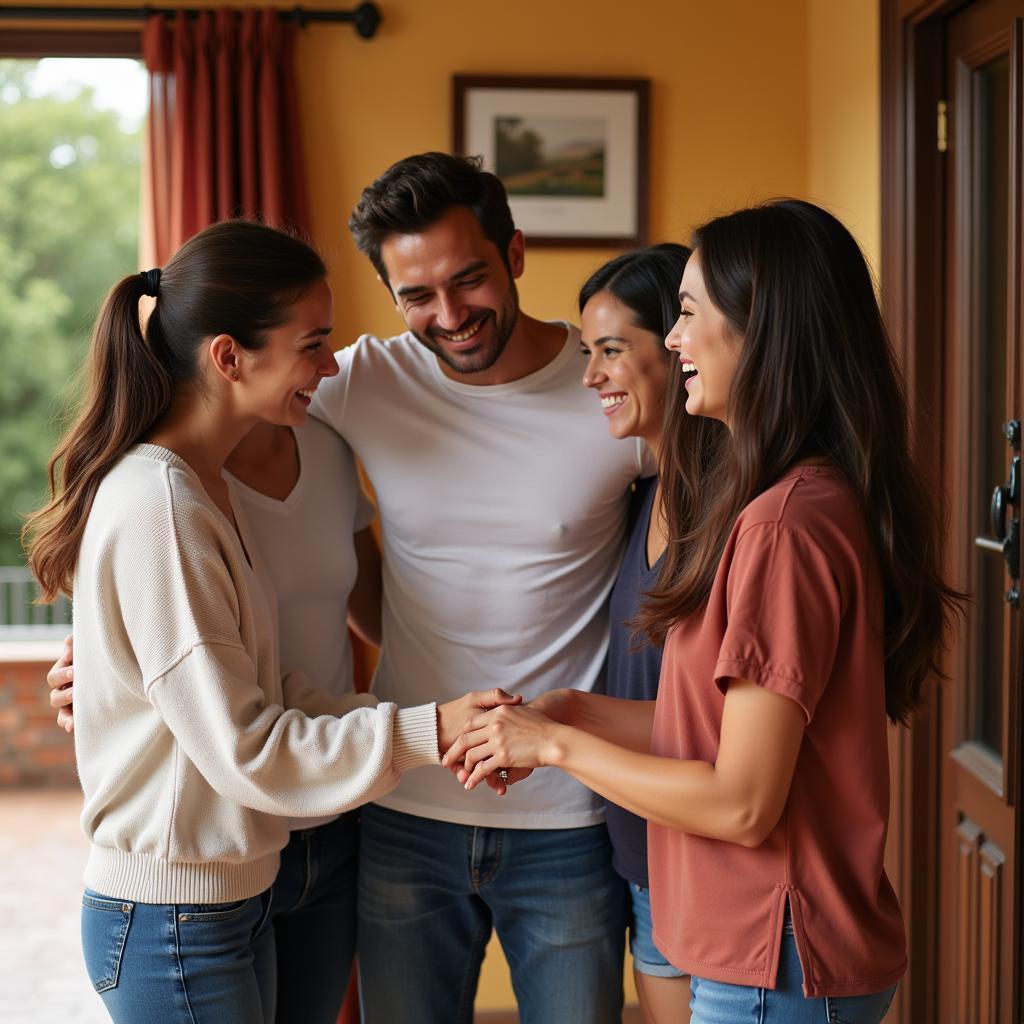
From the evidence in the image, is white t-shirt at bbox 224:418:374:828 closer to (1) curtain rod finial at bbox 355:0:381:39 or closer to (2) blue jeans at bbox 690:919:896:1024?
(2) blue jeans at bbox 690:919:896:1024

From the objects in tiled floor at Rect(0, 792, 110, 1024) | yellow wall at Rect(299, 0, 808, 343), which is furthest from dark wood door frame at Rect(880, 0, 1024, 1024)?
tiled floor at Rect(0, 792, 110, 1024)

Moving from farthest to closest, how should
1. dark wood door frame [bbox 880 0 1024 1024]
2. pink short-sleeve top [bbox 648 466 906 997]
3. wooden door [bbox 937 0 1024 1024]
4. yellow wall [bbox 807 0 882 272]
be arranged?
yellow wall [bbox 807 0 882 272]
dark wood door frame [bbox 880 0 1024 1024]
wooden door [bbox 937 0 1024 1024]
pink short-sleeve top [bbox 648 466 906 997]

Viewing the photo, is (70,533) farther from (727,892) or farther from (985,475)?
(985,475)

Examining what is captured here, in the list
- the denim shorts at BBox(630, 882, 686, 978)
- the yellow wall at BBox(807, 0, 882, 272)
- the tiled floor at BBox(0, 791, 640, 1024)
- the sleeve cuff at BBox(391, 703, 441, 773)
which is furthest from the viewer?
the tiled floor at BBox(0, 791, 640, 1024)

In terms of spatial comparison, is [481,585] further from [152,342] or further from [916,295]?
[916,295]

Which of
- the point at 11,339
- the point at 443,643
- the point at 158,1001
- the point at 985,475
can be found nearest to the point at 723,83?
the point at 985,475

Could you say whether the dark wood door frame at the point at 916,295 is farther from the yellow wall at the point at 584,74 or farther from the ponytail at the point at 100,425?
the ponytail at the point at 100,425

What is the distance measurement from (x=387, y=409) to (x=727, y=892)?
3.34ft

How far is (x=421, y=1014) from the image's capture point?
2.04 m

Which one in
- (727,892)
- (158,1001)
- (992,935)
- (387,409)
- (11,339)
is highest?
(11,339)

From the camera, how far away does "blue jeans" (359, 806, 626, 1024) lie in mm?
1974

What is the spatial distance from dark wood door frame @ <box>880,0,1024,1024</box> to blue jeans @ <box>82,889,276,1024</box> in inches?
70.5

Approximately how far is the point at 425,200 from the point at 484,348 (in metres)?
0.25

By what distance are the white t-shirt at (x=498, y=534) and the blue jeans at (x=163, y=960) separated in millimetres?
472
